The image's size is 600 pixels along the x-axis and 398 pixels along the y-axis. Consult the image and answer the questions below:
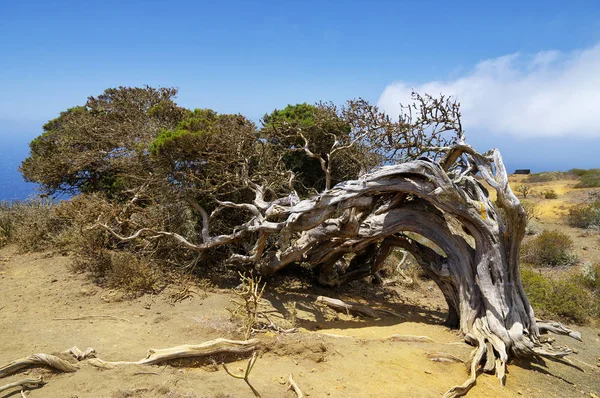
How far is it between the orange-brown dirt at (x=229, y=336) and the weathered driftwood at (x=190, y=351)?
0.10 m

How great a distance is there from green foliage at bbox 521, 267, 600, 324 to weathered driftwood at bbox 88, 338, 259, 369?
21.2 ft

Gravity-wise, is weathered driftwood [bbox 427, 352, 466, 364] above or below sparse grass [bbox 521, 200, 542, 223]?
below

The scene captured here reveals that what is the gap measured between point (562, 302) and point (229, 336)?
22.8ft

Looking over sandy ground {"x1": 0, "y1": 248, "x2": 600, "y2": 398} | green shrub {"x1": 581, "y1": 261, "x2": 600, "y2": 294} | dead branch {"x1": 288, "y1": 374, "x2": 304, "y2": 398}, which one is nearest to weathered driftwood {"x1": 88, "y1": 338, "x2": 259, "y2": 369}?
sandy ground {"x1": 0, "y1": 248, "x2": 600, "y2": 398}

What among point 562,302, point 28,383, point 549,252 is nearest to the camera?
point 28,383

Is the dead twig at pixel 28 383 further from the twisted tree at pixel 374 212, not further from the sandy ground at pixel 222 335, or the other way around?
the twisted tree at pixel 374 212

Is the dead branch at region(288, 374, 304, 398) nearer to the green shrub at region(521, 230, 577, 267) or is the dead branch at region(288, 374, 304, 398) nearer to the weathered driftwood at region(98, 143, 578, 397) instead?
the weathered driftwood at region(98, 143, 578, 397)

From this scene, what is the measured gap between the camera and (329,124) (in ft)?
33.1

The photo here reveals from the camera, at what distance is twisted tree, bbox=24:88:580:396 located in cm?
635

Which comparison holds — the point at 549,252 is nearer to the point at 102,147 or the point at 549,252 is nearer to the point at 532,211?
the point at 532,211

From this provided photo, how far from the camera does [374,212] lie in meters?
7.89

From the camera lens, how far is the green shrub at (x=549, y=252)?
39.6 ft

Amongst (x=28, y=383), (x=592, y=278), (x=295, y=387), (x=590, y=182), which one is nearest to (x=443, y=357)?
(x=295, y=387)

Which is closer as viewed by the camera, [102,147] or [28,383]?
[28,383]
